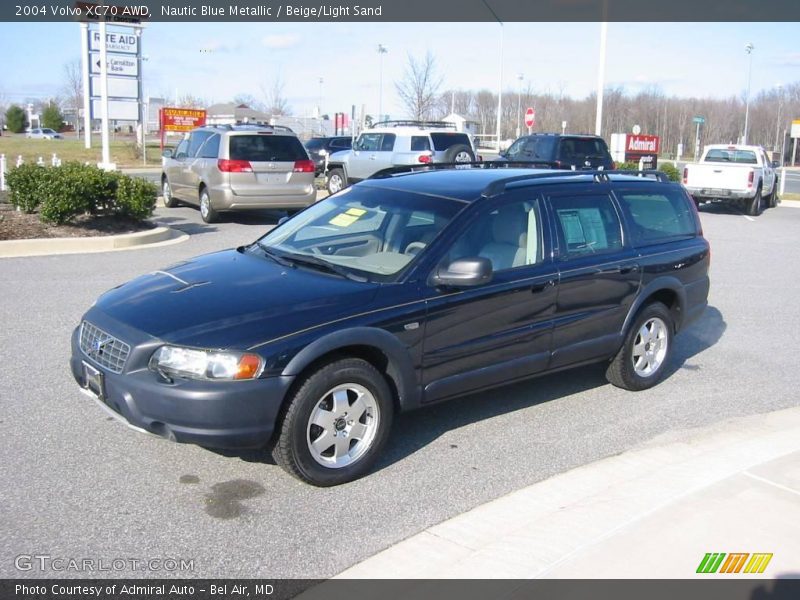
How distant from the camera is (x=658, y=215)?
6.80 meters

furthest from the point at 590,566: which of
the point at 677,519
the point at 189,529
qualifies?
the point at 189,529

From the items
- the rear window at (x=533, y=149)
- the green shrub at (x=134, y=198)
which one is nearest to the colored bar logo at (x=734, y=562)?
the green shrub at (x=134, y=198)

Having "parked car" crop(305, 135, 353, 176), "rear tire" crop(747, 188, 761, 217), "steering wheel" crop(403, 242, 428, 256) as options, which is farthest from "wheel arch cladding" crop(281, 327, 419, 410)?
"parked car" crop(305, 135, 353, 176)

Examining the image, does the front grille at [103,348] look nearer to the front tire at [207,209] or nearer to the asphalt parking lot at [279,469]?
the asphalt parking lot at [279,469]

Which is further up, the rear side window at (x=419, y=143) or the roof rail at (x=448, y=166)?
the rear side window at (x=419, y=143)

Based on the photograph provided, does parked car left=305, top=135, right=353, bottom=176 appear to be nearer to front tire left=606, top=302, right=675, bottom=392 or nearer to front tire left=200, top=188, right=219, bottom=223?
front tire left=200, top=188, right=219, bottom=223

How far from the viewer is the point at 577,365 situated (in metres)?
6.01

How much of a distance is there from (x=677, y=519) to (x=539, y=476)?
90 cm

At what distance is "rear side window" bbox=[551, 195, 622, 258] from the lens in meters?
5.86

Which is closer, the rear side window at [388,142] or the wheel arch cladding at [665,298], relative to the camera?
the wheel arch cladding at [665,298]

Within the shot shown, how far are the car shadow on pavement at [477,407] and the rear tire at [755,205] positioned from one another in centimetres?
1585

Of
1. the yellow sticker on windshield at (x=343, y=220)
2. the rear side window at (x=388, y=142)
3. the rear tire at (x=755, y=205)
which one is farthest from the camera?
the rear tire at (x=755, y=205)

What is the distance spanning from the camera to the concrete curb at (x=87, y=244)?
11.5 m
